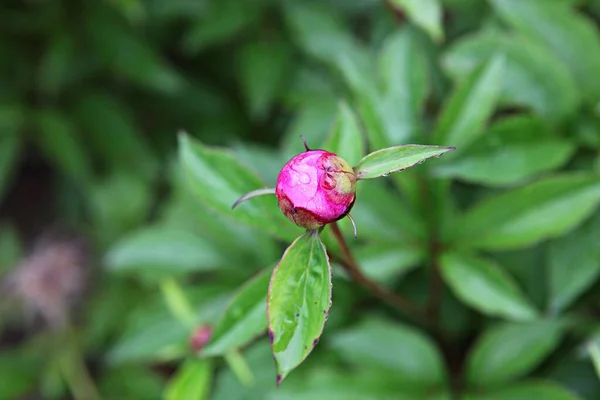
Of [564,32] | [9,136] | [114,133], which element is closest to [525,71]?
[564,32]

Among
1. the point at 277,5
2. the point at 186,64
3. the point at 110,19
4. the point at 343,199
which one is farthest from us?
the point at 186,64

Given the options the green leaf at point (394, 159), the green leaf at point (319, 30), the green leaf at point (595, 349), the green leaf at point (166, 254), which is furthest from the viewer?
the green leaf at point (319, 30)

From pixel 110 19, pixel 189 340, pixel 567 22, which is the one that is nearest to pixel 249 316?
pixel 189 340

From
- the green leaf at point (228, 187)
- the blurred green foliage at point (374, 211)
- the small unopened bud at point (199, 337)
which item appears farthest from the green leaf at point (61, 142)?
the green leaf at point (228, 187)

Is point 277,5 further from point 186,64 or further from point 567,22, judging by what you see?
point 567,22

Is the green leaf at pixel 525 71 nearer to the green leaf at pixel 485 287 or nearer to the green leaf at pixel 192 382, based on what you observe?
the green leaf at pixel 485 287
